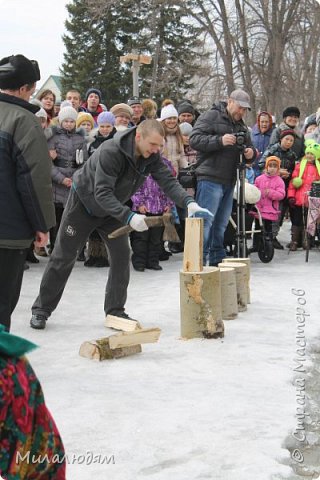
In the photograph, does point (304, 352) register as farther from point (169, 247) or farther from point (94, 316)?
point (169, 247)

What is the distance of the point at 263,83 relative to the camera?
2161 cm

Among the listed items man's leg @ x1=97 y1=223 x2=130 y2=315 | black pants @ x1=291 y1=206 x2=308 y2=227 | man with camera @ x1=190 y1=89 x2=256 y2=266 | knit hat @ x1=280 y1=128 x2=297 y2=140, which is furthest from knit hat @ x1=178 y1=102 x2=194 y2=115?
man's leg @ x1=97 y1=223 x2=130 y2=315

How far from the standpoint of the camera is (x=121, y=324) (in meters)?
5.22

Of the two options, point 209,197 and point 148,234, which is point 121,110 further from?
point 209,197

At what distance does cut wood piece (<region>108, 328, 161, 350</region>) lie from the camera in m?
4.49

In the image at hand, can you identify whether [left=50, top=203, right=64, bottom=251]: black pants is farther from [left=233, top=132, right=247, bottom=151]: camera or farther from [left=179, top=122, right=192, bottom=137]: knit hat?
[left=233, top=132, right=247, bottom=151]: camera

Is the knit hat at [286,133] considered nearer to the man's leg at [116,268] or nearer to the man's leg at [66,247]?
the man's leg at [116,268]

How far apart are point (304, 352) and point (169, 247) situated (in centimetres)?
502

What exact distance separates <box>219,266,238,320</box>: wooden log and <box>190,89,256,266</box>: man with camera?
5.92 ft

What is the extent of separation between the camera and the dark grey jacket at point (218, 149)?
759 cm

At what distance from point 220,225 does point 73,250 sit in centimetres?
282

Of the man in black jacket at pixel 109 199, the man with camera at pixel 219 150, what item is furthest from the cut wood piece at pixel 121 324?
the man with camera at pixel 219 150

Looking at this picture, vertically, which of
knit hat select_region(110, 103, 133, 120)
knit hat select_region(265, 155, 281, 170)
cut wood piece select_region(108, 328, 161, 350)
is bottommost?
cut wood piece select_region(108, 328, 161, 350)

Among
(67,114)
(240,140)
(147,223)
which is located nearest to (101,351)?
(147,223)
